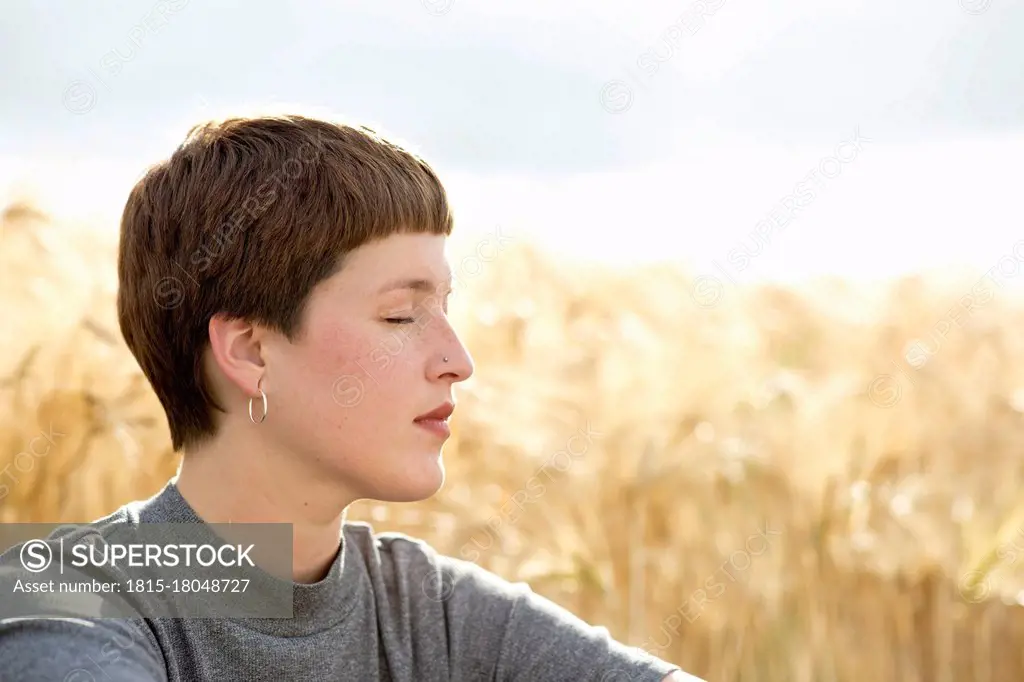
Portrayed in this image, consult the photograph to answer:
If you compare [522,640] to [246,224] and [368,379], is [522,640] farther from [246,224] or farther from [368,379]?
[246,224]

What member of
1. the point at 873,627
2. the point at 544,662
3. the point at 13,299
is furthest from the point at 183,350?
the point at 873,627

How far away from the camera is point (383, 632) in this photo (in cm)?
148

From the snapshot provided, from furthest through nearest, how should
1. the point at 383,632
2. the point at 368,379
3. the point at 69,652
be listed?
the point at 383,632, the point at 368,379, the point at 69,652

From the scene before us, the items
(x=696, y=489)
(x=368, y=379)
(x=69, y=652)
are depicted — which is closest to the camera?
(x=69, y=652)

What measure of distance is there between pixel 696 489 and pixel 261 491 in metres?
0.82

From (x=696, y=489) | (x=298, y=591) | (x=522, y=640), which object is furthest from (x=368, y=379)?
(x=696, y=489)

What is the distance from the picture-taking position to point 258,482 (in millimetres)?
1385

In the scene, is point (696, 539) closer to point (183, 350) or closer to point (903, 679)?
point (903, 679)

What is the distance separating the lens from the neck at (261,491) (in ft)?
4.53

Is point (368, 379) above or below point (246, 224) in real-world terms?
below

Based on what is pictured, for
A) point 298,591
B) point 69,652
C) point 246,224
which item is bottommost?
point 69,652

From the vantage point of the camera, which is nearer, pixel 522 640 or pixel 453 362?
pixel 453 362

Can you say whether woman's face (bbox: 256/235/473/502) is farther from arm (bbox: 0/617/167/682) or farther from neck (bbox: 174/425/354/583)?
arm (bbox: 0/617/167/682)

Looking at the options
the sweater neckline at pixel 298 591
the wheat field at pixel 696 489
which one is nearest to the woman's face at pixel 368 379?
the sweater neckline at pixel 298 591
